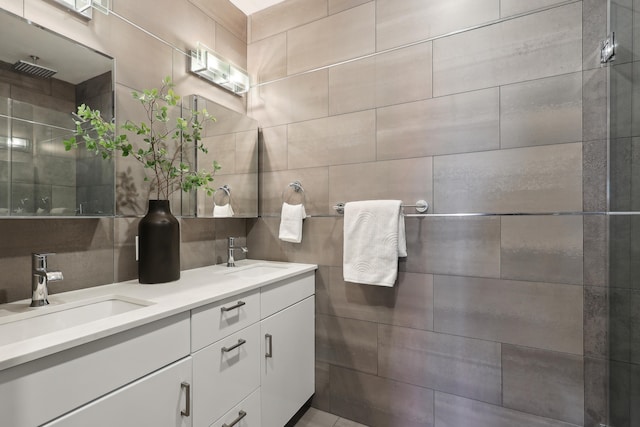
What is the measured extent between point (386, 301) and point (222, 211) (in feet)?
3.45

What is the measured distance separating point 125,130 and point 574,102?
1.91 meters

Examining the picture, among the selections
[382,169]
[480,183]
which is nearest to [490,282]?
Answer: [480,183]

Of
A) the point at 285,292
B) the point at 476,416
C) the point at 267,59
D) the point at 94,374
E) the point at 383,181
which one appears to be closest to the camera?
the point at 94,374

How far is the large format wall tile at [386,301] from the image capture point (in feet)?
5.02

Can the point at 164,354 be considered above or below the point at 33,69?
below

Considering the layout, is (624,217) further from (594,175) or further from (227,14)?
(227,14)

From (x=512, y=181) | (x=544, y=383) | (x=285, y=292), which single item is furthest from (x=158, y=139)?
(x=544, y=383)

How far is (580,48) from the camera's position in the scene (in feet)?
4.11

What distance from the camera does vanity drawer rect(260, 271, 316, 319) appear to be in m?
1.38

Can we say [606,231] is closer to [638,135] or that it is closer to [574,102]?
[638,135]

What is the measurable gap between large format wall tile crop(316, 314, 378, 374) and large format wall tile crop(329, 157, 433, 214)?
640 mm

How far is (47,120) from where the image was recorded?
1100mm

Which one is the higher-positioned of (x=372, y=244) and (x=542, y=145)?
(x=542, y=145)

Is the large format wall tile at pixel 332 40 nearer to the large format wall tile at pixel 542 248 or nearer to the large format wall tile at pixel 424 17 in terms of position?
the large format wall tile at pixel 424 17
